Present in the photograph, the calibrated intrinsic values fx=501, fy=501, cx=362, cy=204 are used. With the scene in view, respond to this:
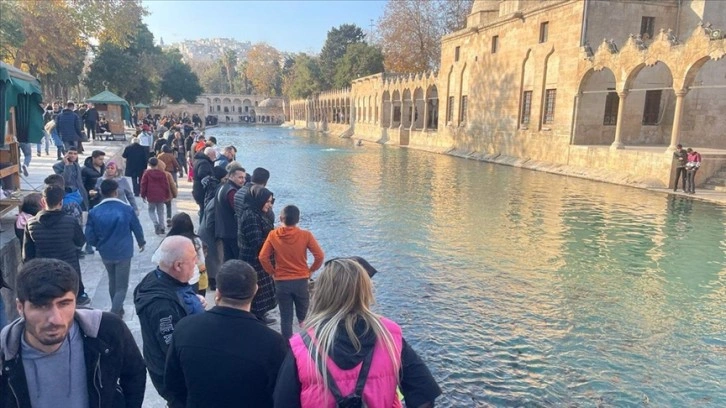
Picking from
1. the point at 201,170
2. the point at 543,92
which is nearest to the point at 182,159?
the point at 201,170

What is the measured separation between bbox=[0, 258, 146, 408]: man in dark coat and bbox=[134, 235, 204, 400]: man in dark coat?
411mm

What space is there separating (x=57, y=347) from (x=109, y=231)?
320 centimetres

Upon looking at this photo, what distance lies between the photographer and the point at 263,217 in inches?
200

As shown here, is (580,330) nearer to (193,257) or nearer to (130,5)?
(193,257)

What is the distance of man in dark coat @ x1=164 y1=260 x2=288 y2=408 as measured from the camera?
217 centimetres

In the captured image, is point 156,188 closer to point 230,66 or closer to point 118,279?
point 118,279

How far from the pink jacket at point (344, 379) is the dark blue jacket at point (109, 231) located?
3686 mm

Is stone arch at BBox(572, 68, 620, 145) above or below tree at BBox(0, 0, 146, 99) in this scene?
below

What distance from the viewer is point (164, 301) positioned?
272 centimetres

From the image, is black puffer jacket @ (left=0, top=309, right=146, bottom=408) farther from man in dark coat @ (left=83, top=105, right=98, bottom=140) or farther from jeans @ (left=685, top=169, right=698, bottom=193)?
man in dark coat @ (left=83, top=105, right=98, bottom=140)

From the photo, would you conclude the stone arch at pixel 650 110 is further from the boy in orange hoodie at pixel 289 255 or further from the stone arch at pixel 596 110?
the boy in orange hoodie at pixel 289 255

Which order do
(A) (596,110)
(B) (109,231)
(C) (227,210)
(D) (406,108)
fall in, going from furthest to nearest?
(D) (406,108) → (A) (596,110) → (C) (227,210) → (B) (109,231)

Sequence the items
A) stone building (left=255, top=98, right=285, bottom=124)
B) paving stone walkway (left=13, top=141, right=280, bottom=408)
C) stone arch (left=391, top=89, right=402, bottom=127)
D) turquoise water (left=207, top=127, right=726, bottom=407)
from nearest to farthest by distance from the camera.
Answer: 1. paving stone walkway (left=13, top=141, right=280, bottom=408)
2. turquoise water (left=207, top=127, right=726, bottom=407)
3. stone arch (left=391, top=89, right=402, bottom=127)
4. stone building (left=255, top=98, right=285, bottom=124)

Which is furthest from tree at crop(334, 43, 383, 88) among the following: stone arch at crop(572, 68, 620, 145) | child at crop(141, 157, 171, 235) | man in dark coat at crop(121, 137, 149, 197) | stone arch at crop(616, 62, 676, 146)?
child at crop(141, 157, 171, 235)
